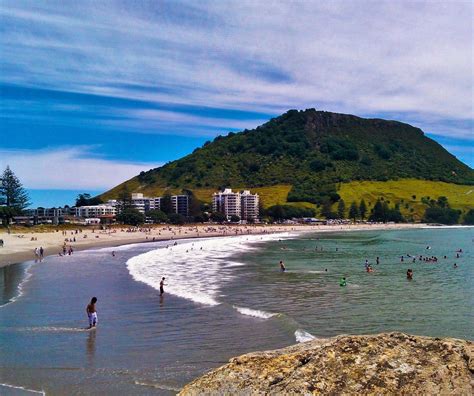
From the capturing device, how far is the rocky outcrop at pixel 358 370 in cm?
419

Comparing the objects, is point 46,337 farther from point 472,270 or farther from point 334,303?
point 472,270

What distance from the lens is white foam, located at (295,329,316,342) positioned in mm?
18933

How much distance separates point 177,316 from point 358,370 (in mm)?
20469

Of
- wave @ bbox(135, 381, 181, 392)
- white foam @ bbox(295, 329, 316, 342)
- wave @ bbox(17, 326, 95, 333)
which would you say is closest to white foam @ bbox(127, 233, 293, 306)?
wave @ bbox(17, 326, 95, 333)

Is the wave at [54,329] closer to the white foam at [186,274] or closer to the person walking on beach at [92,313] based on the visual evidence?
the person walking on beach at [92,313]

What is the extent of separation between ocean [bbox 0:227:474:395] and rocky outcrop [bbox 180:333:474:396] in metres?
9.53

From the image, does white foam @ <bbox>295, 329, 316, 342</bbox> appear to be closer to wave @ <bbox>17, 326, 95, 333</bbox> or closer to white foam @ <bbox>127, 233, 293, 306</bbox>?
white foam @ <bbox>127, 233, 293, 306</bbox>

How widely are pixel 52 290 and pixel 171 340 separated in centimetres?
1730

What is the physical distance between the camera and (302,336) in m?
19.4

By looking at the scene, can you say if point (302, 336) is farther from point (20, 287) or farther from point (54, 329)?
point (20, 287)

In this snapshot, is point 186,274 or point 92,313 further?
point 186,274

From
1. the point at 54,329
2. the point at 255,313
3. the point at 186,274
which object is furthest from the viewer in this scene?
the point at 186,274

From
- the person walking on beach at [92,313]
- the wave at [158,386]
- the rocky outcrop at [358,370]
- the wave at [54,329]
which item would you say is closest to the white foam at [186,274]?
the person walking on beach at [92,313]

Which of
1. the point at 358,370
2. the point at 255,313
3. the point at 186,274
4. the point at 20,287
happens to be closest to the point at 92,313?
the point at 255,313
